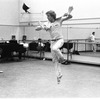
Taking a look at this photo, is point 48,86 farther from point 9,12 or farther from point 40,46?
point 9,12

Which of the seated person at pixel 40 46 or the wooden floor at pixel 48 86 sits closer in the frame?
the wooden floor at pixel 48 86

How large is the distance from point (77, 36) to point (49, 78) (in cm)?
438

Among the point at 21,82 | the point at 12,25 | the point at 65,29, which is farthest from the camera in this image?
the point at 12,25

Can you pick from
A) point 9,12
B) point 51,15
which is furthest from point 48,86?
point 9,12

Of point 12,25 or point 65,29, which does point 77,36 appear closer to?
point 65,29

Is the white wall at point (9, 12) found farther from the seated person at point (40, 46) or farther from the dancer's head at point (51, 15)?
the dancer's head at point (51, 15)

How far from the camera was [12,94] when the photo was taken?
5.10 meters

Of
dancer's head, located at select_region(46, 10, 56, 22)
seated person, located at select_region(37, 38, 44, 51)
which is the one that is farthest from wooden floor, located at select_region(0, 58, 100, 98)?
seated person, located at select_region(37, 38, 44, 51)

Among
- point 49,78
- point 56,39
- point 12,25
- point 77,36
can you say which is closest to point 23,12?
point 12,25

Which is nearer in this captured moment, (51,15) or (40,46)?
(51,15)

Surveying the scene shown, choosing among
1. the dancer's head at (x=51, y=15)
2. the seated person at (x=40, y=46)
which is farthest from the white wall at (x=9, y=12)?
the dancer's head at (x=51, y=15)

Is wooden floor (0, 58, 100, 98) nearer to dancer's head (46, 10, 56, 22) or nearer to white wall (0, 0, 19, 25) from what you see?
dancer's head (46, 10, 56, 22)

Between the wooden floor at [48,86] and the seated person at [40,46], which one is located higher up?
the seated person at [40,46]

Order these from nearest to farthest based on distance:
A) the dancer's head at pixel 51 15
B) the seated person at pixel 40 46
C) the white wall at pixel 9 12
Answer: the dancer's head at pixel 51 15
the seated person at pixel 40 46
the white wall at pixel 9 12
